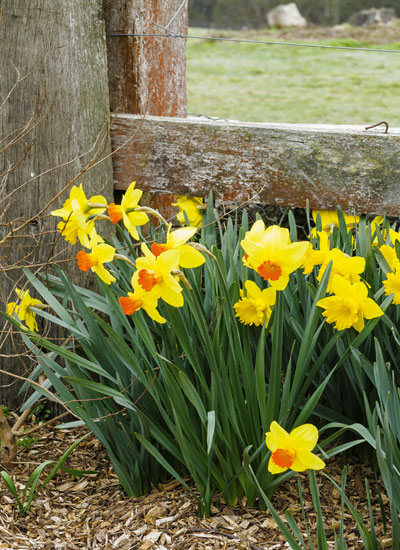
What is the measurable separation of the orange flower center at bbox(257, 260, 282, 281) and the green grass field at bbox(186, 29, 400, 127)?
21.7 feet

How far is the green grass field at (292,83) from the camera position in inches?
328

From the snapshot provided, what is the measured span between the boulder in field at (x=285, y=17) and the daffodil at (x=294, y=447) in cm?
1478

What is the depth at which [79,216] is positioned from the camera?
161 cm

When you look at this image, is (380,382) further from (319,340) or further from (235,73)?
(235,73)

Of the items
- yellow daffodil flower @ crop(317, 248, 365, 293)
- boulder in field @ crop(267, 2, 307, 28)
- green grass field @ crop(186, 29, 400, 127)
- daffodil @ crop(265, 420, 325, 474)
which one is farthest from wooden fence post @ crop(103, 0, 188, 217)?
boulder in field @ crop(267, 2, 307, 28)

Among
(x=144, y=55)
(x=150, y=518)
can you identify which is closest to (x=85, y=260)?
(x=150, y=518)

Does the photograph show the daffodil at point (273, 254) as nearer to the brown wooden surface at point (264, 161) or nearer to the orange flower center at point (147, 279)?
the orange flower center at point (147, 279)

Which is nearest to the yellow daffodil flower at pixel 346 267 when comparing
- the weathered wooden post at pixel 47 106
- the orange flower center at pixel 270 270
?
the orange flower center at pixel 270 270

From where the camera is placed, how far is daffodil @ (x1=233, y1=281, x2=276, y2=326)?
5.21ft

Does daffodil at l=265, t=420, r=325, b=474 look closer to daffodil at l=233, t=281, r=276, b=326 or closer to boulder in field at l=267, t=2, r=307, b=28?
daffodil at l=233, t=281, r=276, b=326

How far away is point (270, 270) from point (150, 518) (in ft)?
2.38

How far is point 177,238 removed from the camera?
1413mm

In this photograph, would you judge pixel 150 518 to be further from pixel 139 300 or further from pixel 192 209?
pixel 192 209

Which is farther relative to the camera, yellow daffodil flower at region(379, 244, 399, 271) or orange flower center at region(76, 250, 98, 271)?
yellow daffodil flower at region(379, 244, 399, 271)
